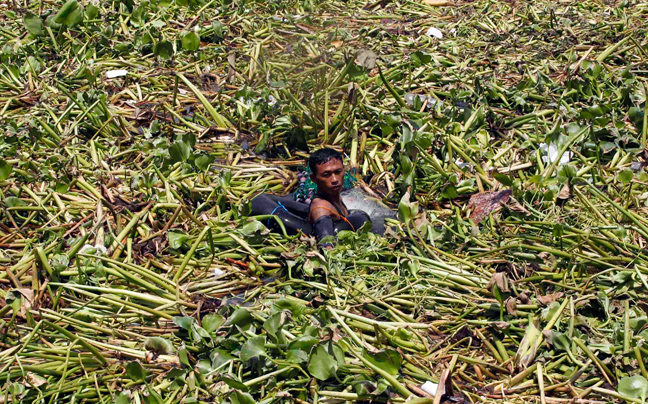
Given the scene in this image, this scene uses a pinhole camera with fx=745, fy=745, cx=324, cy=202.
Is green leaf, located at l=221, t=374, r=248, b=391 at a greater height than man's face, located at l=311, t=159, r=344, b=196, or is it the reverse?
green leaf, located at l=221, t=374, r=248, b=391

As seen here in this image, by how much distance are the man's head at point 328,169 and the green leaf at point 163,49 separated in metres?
2.19

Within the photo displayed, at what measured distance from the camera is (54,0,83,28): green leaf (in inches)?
236

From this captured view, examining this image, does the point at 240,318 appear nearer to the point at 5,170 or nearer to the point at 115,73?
the point at 5,170

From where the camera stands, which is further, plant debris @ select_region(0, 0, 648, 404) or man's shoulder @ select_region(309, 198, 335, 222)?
man's shoulder @ select_region(309, 198, 335, 222)

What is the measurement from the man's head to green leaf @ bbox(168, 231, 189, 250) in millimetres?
772

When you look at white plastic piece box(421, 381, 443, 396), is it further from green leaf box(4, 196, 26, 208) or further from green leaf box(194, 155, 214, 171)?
green leaf box(4, 196, 26, 208)

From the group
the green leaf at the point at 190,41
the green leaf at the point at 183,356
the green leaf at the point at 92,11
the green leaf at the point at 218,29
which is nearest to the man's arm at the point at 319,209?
the green leaf at the point at 183,356

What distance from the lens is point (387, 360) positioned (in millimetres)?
2803

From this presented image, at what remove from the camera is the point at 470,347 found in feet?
10.2

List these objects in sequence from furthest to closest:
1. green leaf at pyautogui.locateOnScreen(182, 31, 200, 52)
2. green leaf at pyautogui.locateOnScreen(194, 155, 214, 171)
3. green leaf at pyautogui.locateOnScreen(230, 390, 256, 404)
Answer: green leaf at pyautogui.locateOnScreen(182, 31, 200, 52) < green leaf at pyautogui.locateOnScreen(194, 155, 214, 171) < green leaf at pyautogui.locateOnScreen(230, 390, 256, 404)

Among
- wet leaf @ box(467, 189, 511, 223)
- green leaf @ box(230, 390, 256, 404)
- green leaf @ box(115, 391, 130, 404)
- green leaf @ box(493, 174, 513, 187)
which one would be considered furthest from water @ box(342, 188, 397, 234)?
green leaf @ box(115, 391, 130, 404)

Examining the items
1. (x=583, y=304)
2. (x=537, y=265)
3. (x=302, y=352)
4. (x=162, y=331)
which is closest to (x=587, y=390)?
(x=583, y=304)

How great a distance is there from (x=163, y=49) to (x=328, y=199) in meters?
2.31

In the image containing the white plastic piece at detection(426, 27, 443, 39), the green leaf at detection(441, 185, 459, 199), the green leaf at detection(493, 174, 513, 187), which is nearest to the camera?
the green leaf at detection(493, 174, 513, 187)
